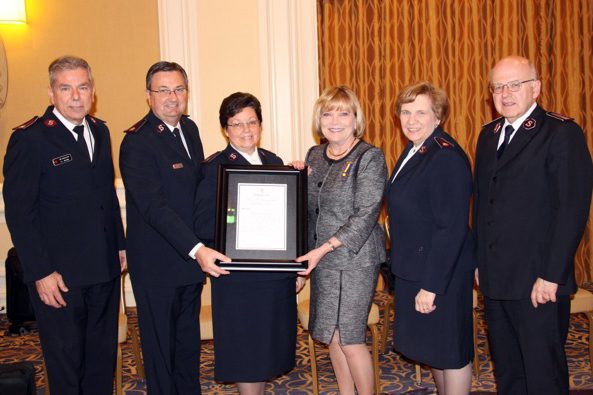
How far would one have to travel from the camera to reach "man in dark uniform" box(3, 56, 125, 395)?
281 centimetres

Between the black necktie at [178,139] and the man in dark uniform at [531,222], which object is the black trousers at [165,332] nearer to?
the black necktie at [178,139]

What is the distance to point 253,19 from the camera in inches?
206

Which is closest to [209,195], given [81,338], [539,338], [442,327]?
[81,338]

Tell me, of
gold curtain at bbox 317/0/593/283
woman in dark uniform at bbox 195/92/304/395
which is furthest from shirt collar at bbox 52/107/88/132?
gold curtain at bbox 317/0/593/283

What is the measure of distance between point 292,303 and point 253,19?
9.80 feet

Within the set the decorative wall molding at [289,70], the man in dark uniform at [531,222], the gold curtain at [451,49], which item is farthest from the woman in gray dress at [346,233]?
the gold curtain at [451,49]

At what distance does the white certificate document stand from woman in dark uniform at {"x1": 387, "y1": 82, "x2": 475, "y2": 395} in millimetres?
517

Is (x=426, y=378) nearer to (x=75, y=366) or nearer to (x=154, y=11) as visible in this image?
(x=75, y=366)

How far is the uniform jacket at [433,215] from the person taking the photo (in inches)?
107

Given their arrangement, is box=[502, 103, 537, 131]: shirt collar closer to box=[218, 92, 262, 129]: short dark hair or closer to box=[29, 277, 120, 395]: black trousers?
box=[218, 92, 262, 129]: short dark hair

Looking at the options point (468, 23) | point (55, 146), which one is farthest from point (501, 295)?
point (468, 23)

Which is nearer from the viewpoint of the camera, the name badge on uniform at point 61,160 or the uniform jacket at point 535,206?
the uniform jacket at point 535,206

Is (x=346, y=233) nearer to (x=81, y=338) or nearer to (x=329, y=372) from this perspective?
(x=81, y=338)

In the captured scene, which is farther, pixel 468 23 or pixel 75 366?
pixel 468 23
